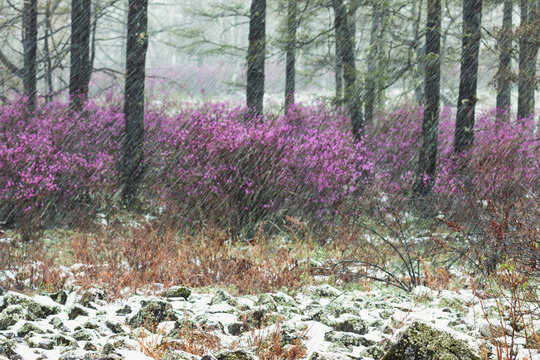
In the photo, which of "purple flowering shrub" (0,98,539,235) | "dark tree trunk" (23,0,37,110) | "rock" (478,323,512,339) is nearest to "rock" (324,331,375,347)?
"rock" (478,323,512,339)

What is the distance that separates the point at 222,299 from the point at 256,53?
26.4 ft

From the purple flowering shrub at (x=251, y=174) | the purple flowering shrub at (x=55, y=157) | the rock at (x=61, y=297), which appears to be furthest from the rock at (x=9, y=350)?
the purple flowering shrub at (x=55, y=157)

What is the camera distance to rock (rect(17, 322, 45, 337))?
348cm

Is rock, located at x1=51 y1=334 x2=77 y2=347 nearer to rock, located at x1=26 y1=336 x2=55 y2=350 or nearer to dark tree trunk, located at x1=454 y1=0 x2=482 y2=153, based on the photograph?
rock, located at x1=26 y1=336 x2=55 y2=350

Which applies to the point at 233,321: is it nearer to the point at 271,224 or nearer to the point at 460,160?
the point at 271,224

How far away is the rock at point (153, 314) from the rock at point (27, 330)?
0.64 metres

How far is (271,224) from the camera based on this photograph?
25.5ft

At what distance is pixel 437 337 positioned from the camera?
9.04ft

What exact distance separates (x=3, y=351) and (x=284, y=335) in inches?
66.5

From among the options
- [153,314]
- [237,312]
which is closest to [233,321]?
[237,312]

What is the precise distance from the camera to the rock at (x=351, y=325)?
362 centimetres

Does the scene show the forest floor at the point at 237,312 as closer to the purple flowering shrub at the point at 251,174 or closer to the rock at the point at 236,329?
the rock at the point at 236,329

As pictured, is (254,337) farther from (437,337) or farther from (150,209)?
(150,209)

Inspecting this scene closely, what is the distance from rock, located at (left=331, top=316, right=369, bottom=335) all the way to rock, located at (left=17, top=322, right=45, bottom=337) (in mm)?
2065
